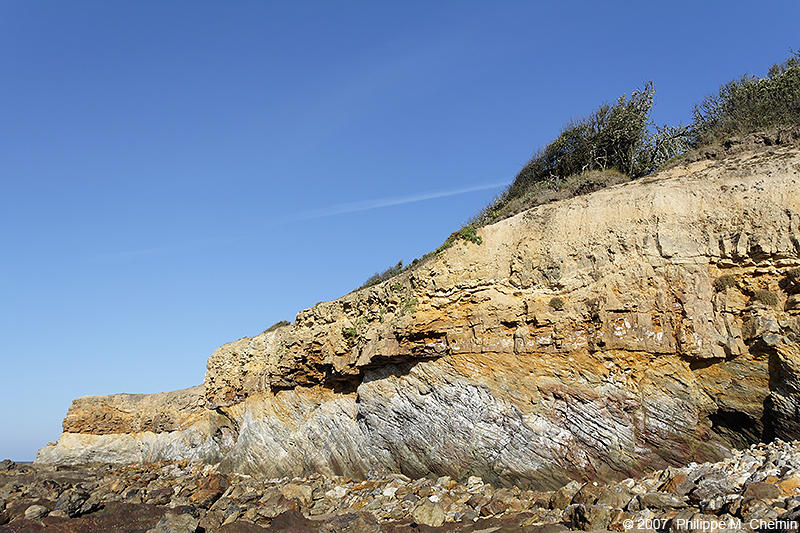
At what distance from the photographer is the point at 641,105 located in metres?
20.1

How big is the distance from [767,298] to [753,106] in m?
8.79

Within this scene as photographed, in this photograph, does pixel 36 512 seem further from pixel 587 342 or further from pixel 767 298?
pixel 767 298

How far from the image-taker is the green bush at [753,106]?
52.2 ft

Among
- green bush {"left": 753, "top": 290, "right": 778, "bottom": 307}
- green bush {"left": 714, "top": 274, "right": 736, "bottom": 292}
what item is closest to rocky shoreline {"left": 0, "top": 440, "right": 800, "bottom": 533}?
green bush {"left": 753, "top": 290, "right": 778, "bottom": 307}

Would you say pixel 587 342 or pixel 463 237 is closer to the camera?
pixel 587 342

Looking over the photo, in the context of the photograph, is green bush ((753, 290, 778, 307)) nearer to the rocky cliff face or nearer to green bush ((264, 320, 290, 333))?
the rocky cliff face

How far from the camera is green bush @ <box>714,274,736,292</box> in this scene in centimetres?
1198

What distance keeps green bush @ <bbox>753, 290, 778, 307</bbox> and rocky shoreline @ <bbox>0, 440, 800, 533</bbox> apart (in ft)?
9.67

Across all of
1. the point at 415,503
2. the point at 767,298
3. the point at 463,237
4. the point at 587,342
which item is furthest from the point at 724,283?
the point at 415,503

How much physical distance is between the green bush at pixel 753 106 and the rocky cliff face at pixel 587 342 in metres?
2.64

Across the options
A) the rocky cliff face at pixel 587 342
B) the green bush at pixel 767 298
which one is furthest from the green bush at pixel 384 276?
the green bush at pixel 767 298

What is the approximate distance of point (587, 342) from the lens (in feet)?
42.0

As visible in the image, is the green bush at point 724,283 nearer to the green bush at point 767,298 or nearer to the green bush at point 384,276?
the green bush at point 767,298

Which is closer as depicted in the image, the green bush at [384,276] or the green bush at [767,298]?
the green bush at [767,298]
